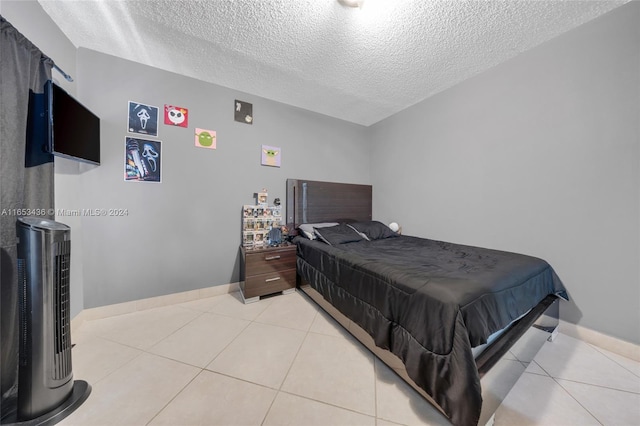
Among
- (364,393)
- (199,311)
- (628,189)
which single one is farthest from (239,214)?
(628,189)

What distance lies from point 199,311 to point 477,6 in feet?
11.8

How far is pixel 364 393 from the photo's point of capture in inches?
49.2

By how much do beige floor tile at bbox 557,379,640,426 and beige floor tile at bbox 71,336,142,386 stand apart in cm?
289

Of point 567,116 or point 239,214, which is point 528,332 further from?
point 239,214

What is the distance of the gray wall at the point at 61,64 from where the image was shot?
1.38 metres

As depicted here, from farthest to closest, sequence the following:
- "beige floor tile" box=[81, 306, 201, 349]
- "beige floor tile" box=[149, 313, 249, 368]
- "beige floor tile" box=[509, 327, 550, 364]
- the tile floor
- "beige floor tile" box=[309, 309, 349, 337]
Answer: "beige floor tile" box=[309, 309, 349, 337] → "beige floor tile" box=[81, 306, 201, 349] → "beige floor tile" box=[149, 313, 249, 368] → "beige floor tile" box=[509, 327, 550, 364] → the tile floor

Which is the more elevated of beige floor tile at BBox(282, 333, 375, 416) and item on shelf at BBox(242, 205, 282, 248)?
item on shelf at BBox(242, 205, 282, 248)

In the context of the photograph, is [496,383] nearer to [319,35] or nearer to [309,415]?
[309,415]

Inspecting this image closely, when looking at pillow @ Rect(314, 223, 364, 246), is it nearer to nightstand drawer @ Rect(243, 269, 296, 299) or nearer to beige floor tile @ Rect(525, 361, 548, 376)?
nightstand drawer @ Rect(243, 269, 296, 299)

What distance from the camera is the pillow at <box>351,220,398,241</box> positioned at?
2896 millimetres

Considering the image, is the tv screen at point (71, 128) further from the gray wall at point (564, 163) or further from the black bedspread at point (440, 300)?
the gray wall at point (564, 163)

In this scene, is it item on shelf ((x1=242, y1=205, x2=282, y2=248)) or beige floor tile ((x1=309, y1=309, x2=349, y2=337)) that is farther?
item on shelf ((x1=242, y1=205, x2=282, y2=248))

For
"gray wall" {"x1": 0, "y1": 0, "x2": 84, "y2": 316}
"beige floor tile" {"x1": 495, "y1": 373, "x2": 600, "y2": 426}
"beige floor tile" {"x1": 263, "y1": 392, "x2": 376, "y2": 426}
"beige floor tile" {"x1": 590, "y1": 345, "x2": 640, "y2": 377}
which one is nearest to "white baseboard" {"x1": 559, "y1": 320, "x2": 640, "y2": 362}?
"beige floor tile" {"x1": 590, "y1": 345, "x2": 640, "y2": 377}

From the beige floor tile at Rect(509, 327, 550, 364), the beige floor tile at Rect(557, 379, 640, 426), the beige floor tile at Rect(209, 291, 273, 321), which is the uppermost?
the beige floor tile at Rect(509, 327, 550, 364)
